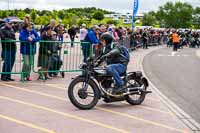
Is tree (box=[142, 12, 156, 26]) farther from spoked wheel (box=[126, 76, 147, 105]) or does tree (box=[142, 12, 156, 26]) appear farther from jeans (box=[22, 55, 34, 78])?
spoked wheel (box=[126, 76, 147, 105])

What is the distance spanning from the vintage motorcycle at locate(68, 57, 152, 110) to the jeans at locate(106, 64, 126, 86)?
10 centimetres

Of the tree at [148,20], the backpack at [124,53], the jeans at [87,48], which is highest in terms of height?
the tree at [148,20]

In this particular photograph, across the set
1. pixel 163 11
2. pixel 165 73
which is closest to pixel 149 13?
pixel 163 11

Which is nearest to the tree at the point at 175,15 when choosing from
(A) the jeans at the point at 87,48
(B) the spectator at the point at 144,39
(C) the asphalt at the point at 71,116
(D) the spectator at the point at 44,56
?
(B) the spectator at the point at 144,39

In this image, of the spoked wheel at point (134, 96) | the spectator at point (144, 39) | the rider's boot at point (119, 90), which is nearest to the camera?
the rider's boot at point (119, 90)

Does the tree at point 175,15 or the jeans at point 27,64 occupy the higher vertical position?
the tree at point 175,15

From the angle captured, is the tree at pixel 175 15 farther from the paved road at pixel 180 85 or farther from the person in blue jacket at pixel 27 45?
the person in blue jacket at pixel 27 45

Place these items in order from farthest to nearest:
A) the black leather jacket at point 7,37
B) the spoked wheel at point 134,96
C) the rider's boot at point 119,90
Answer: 1. the black leather jacket at point 7,37
2. the spoked wheel at point 134,96
3. the rider's boot at point 119,90

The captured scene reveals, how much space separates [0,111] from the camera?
30.7ft

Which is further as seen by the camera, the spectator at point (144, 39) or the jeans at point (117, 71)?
the spectator at point (144, 39)

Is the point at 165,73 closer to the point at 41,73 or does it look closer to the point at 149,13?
the point at 41,73

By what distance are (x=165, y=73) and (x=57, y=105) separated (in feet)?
29.6

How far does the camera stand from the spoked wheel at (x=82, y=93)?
975 centimetres

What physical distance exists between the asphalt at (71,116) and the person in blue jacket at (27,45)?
1.47 meters
